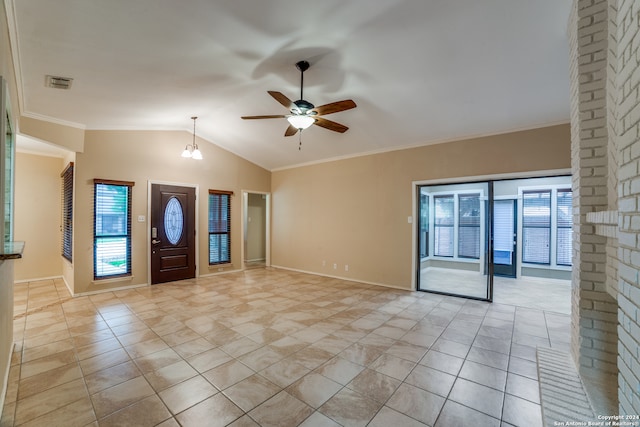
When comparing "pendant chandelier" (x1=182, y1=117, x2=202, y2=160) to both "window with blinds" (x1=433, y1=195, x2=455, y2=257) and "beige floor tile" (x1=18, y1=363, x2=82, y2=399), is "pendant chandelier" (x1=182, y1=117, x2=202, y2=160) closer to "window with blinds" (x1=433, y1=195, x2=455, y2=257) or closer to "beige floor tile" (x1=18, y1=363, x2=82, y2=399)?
"beige floor tile" (x1=18, y1=363, x2=82, y2=399)

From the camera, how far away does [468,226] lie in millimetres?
6129

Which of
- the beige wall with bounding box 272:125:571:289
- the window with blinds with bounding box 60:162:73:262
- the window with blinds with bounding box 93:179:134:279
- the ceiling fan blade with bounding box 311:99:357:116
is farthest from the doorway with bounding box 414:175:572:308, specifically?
the window with blinds with bounding box 60:162:73:262

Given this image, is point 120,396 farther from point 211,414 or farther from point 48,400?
point 211,414

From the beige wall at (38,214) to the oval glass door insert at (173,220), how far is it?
2.49 metres

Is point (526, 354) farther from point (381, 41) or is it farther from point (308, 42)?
point (308, 42)

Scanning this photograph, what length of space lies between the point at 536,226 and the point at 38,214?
440 inches

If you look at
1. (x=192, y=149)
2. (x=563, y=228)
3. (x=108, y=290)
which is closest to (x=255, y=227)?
(x=192, y=149)

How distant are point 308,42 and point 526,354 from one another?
Answer: 394 cm

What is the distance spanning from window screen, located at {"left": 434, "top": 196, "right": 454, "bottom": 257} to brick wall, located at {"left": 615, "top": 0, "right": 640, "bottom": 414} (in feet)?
16.6

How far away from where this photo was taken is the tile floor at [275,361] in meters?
1.99

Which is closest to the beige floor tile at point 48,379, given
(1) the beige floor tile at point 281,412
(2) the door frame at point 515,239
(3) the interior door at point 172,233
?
(1) the beige floor tile at point 281,412

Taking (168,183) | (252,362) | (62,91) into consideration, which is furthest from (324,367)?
(168,183)

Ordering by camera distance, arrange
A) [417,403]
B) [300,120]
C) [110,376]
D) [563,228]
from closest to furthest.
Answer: [417,403] < [110,376] < [300,120] < [563,228]

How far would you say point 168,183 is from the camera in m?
5.88
